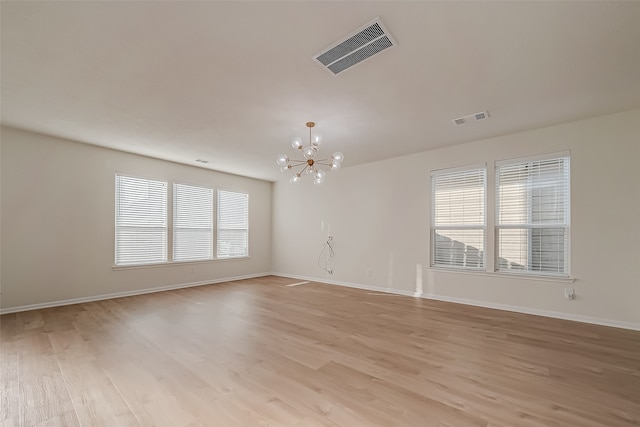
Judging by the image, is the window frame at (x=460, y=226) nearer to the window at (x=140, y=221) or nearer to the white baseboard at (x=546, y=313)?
the white baseboard at (x=546, y=313)

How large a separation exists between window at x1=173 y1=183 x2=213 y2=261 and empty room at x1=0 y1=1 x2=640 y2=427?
53 millimetres

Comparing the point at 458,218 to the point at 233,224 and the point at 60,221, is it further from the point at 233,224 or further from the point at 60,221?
the point at 60,221

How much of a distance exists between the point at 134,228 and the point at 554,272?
24.8ft

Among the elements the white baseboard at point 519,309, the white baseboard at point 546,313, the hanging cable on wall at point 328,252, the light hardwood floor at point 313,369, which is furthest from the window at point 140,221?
the white baseboard at point 546,313

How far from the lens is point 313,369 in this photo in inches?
96.9

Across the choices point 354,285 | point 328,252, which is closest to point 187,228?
point 328,252

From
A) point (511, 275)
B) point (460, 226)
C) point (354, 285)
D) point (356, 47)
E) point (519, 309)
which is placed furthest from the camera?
point (354, 285)

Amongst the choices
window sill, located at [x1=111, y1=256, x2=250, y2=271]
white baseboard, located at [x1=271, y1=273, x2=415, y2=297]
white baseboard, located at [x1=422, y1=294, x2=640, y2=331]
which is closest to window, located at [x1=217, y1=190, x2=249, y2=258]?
window sill, located at [x1=111, y1=256, x2=250, y2=271]

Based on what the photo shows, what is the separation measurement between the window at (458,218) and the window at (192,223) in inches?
209

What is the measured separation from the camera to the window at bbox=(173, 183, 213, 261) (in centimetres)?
620

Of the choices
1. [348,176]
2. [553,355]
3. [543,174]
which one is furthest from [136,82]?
[543,174]

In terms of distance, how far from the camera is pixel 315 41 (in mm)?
2268

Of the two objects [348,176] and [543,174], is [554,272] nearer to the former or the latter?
[543,174]

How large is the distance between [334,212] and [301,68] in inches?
175
